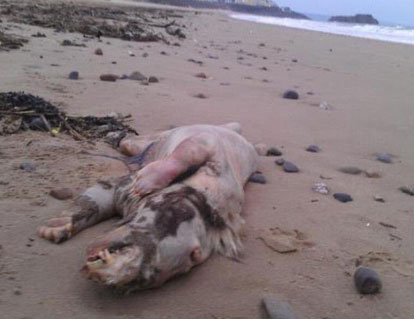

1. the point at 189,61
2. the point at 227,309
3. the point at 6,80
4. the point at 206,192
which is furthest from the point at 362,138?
the point at 189,61

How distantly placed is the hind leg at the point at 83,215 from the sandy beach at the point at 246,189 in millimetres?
58

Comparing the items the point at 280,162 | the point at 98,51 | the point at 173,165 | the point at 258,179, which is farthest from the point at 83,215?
the point at 98,51

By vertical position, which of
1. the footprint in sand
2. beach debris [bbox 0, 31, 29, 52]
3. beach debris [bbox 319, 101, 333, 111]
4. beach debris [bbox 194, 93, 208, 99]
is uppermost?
beach debris [bbox 0, 31, 29, 52]

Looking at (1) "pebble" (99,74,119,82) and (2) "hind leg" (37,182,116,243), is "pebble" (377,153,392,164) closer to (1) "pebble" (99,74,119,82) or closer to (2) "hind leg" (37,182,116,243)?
(2) "hind leg" (37,182,116,243)

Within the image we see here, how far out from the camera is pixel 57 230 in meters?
2.73

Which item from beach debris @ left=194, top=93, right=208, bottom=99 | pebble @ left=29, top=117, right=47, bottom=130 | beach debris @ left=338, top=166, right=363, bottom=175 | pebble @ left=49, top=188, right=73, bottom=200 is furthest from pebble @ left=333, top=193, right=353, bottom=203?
beach debris @ left=194, top=93, right=208, bottom=99

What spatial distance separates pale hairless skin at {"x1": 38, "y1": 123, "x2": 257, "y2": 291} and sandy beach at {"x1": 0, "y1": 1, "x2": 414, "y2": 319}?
0.34 feet

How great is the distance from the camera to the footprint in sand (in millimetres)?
2962

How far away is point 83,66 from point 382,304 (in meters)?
5.92

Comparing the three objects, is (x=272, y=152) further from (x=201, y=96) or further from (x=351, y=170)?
(x=201, y=96)

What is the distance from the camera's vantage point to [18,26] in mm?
10797

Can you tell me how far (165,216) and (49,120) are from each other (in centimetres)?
228

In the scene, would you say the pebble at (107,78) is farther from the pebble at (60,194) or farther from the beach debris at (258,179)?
the pebble at (60,194)

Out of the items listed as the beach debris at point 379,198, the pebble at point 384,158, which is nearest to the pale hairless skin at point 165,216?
the beach debris at point 379,198
